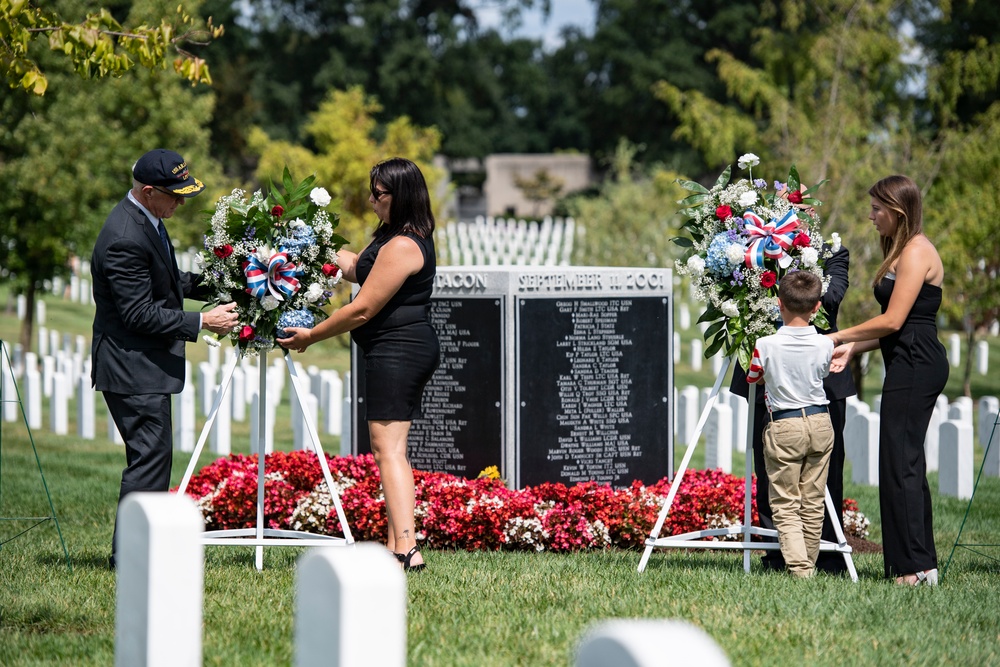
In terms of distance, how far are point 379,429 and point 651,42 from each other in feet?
154

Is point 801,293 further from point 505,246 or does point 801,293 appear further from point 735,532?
point 505,246

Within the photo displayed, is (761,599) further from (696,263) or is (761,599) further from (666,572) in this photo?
(696,263)

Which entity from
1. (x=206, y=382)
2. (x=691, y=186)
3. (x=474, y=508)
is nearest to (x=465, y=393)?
(x=474, y=508)

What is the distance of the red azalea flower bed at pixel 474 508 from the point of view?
22.5 feet

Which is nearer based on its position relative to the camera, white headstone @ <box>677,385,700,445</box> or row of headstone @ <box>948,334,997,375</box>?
white headstone @ <box>677,385,700,445</box>

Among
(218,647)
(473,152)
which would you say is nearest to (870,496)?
(218,647)

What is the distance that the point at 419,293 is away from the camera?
18.9ft

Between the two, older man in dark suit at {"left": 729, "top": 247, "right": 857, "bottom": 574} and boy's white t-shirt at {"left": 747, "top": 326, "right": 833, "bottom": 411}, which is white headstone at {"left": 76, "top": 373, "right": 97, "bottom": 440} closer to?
older man in dark suit at {"left": 729, "top": 247, "right": 857, "bottom": 574}

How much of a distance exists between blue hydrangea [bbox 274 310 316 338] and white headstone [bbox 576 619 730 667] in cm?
411

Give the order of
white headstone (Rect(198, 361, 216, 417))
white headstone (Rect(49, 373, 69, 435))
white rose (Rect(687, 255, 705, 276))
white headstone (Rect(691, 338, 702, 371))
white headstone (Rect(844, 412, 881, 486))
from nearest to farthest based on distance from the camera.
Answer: white rose (Rect(687, 255, 705, 276)) → white headstone (Rect(844, 412, 881, 486)) → white headstone (Rect(198, 361, 216, 417)) → white headstone (Rect(49, 373, 69, 435)) → white headstone (Rect(691, 338, 702, 371))

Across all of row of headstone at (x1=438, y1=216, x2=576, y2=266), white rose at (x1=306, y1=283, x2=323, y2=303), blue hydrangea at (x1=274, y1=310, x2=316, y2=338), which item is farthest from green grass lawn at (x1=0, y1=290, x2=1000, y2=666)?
row of headstone at (x1=438, y1=216, x2=576, y2=266)

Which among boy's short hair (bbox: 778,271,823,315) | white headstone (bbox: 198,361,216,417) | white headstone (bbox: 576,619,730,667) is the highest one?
boy's short hair (bbox: 778,271,823,315)

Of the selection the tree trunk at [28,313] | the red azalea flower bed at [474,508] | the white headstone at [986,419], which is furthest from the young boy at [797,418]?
the tree trunk at [28,313]

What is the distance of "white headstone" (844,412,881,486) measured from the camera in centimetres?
1014
